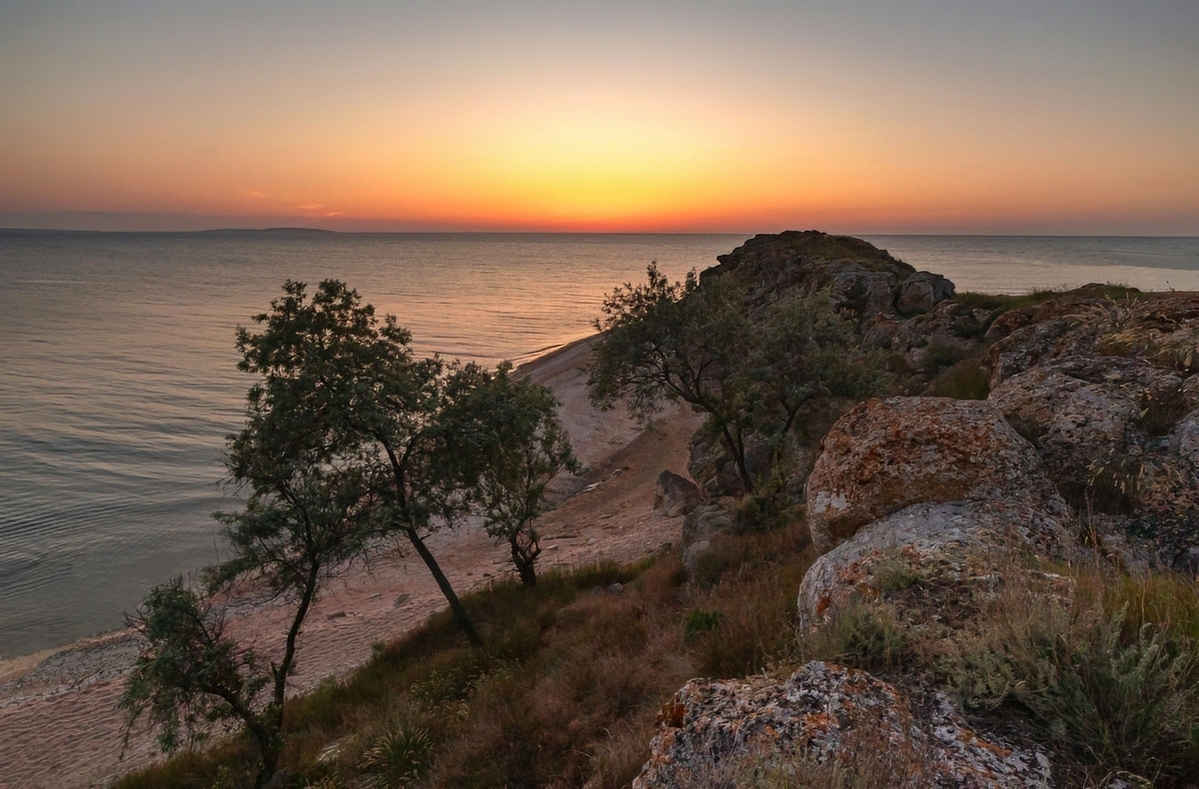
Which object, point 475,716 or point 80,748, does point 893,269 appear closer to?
point 475,716

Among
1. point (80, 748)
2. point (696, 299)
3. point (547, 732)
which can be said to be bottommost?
point (80, 748)

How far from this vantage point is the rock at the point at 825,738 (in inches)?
119

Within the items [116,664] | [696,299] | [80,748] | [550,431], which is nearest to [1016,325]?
[696,299]

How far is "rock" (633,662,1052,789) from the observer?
3.03 metres

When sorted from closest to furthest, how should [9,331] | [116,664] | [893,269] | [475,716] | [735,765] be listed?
[735,765] → [475,716] → [116,664] → [893,269] → [9,331]

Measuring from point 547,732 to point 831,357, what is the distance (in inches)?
538

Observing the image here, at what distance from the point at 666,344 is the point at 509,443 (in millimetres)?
6372

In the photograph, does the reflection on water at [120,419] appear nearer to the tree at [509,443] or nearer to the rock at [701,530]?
the tree at [509,443]

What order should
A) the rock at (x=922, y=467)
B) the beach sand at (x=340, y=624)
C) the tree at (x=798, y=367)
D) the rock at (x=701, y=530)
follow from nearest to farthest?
the rock at (x=922, y=467) → the rock at (x=701, y=530) → the beach sand at (x=340, y=624) → the tree at (x=798, y=367)

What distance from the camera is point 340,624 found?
20281 mm

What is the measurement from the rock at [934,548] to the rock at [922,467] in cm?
15

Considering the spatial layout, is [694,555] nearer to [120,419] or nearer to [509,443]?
[509,443]

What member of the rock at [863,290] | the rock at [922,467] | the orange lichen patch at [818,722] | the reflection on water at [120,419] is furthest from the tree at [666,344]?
the reflection on water at [120,419]

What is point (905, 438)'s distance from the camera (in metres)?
6.75
